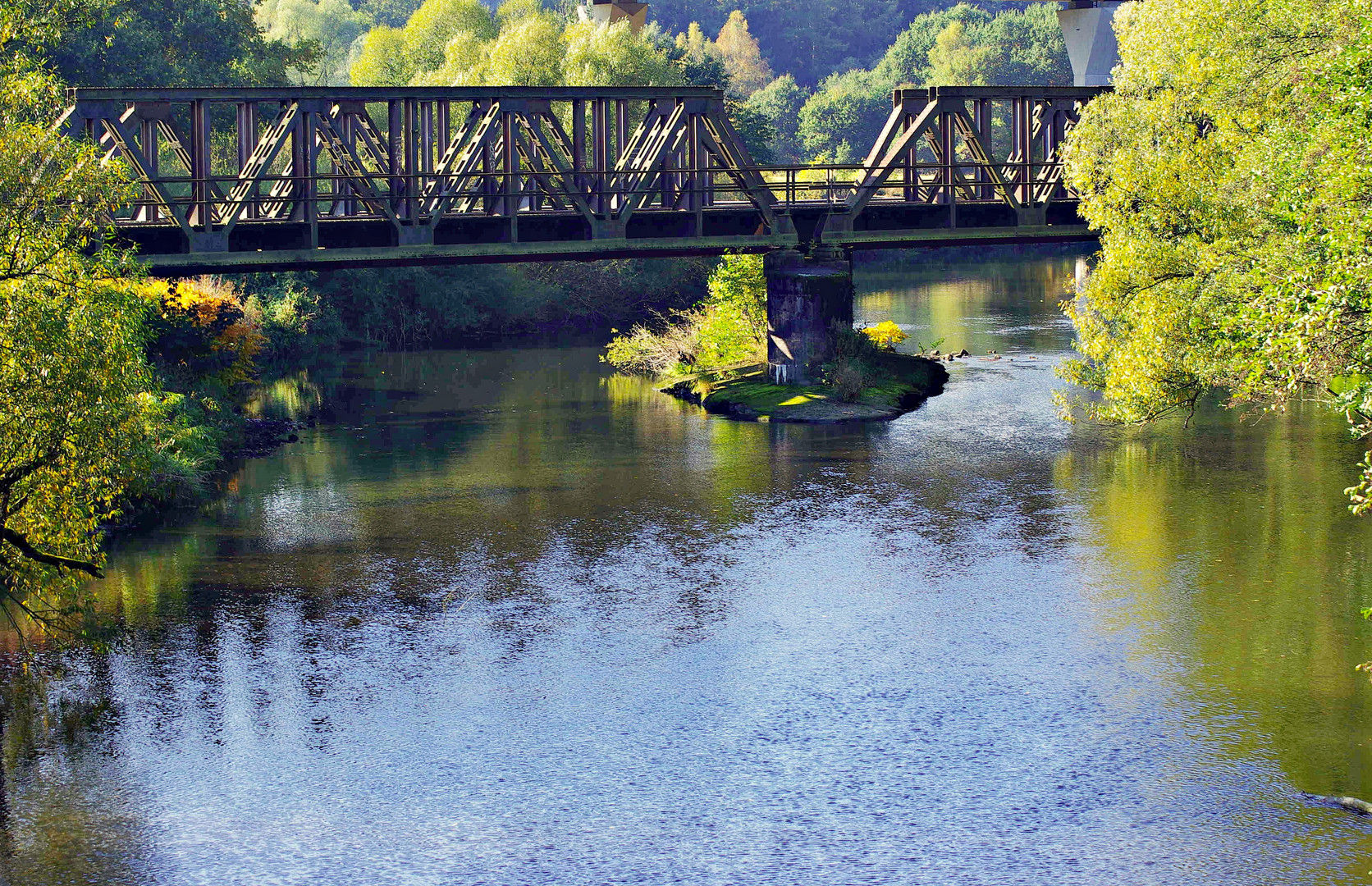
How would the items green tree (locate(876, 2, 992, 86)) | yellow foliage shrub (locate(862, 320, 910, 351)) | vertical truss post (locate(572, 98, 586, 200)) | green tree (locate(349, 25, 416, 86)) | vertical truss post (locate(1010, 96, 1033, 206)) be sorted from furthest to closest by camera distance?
green tree (locate(876, 2, 992, 86)), green tree (locate(349, 25, 416, 86)), yellow foliage shrub (locate(862, 320, 910, 351)), vertical truss post (locate(1010, 96, 1033, 206)), vertical truss post (locate(572, 98, 586, 200))

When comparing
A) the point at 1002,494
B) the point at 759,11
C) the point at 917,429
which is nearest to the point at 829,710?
the point at 1002,494

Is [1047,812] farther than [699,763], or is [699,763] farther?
[699,763]

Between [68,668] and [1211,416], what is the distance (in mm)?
29335

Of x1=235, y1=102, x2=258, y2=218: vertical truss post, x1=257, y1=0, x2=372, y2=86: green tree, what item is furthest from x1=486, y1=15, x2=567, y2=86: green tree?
x1=257, y1=0, x2=372, y2=86: green tree

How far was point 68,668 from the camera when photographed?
70.7ft

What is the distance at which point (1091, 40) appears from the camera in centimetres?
6669

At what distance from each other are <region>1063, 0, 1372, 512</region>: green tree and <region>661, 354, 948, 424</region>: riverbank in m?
8.67

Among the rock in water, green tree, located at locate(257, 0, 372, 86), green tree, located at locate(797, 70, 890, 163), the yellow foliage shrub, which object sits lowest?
the rock in water

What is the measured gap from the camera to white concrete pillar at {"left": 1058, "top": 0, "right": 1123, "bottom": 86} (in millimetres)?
66625

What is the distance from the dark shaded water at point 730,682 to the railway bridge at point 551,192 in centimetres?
677

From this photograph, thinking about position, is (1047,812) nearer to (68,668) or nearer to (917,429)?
(68,668)

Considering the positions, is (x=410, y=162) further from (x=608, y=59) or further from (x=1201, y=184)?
(x=608, y=59)

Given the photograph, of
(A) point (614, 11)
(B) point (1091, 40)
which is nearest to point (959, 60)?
(A) point (614, 11)

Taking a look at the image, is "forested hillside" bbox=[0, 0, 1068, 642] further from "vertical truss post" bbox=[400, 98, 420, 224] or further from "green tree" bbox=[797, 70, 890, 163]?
"vertical truss post" bbox=[400, 98, 420, 224]
